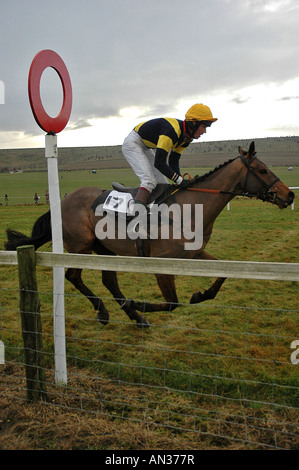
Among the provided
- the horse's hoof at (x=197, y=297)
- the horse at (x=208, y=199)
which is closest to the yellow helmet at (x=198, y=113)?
the horse at (x=208, y=199)

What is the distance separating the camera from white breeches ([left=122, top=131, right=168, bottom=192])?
13.7 ft

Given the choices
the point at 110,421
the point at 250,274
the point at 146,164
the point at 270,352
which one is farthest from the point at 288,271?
the point at 146,164

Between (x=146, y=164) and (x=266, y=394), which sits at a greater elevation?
(x=146, y=164)

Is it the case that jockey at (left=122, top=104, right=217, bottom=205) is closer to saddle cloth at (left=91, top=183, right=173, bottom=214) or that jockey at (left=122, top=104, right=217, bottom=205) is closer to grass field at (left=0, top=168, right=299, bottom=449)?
saddle cloth at (left=91, top=183, right=173, bottom=214)

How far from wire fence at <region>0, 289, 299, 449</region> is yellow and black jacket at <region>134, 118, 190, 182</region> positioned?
5.49 feet

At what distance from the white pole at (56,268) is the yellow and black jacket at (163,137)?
3.96 ft

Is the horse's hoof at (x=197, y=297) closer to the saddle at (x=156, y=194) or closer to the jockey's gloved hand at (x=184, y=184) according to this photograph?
the saddle at (x=156, y=194)

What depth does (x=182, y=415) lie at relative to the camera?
2703mm

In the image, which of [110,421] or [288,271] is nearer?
[288,271]

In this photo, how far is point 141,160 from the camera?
14.0 feet

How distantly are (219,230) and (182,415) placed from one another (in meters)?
10.8

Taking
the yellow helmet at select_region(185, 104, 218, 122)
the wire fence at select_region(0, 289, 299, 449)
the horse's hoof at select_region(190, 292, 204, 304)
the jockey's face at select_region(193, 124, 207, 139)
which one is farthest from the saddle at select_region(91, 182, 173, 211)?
the wire fence at select_region(0, 289, 299, 449)

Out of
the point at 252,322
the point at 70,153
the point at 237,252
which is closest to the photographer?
the point at 252,322
